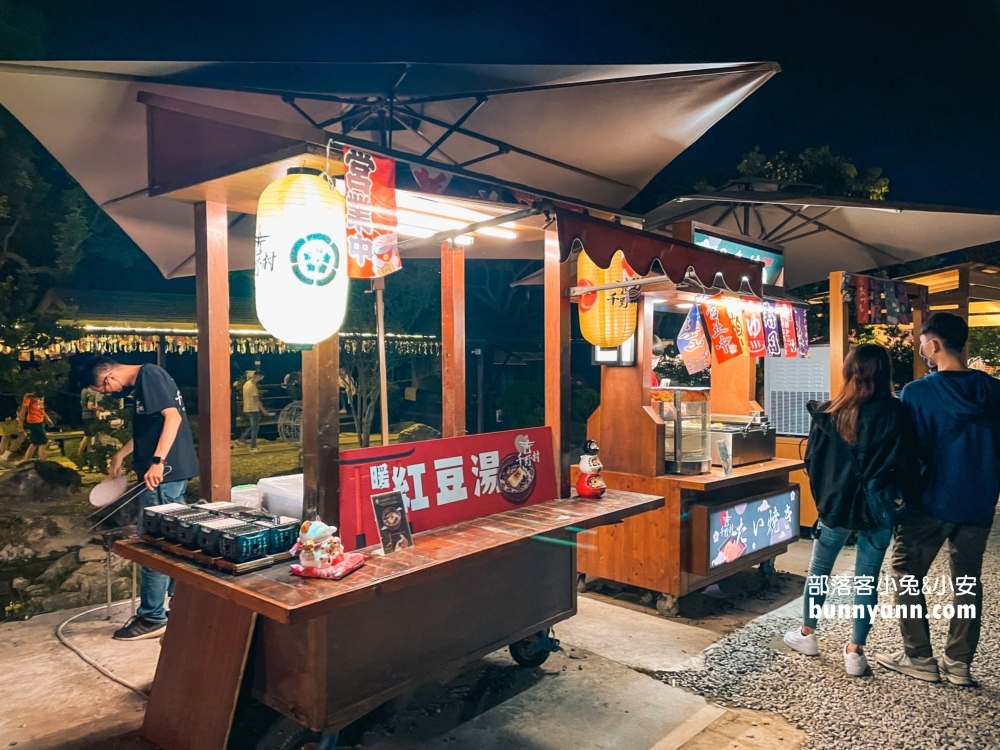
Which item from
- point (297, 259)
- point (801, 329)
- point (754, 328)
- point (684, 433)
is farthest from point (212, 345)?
point (801, 329)

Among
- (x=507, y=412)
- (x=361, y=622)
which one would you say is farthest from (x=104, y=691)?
(x=507, y=412)

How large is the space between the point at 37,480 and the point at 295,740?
9444mm

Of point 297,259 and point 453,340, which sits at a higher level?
point 297,259

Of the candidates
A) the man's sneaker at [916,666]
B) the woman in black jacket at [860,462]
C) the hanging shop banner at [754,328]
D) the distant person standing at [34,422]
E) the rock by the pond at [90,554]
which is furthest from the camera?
the distant person standing at [34,422]

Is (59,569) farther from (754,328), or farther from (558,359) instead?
(754,328)

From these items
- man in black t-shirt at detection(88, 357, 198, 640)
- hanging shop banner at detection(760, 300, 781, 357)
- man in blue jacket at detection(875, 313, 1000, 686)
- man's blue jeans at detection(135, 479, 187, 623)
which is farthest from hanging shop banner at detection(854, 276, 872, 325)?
man's blue jeans at detection(135, 479, 187, 623)

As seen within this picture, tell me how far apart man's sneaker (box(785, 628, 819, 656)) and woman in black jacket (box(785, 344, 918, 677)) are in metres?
0.25

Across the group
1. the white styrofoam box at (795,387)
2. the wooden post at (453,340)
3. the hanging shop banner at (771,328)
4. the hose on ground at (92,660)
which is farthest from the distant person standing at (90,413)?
the white styrofoam box at (795,387)

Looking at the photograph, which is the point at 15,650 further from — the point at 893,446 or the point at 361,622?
the point at 893,446

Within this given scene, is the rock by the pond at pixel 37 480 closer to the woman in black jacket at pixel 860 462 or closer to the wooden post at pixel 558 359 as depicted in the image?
the wooden post at pixel 558 359

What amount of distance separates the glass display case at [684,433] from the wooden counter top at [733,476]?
0.10 m

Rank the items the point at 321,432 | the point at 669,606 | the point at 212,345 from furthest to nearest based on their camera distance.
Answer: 1. the point at 669,606
2. the point at 212,345
3. the point at 321,432

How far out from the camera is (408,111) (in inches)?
168

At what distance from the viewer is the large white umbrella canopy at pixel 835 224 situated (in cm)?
694
